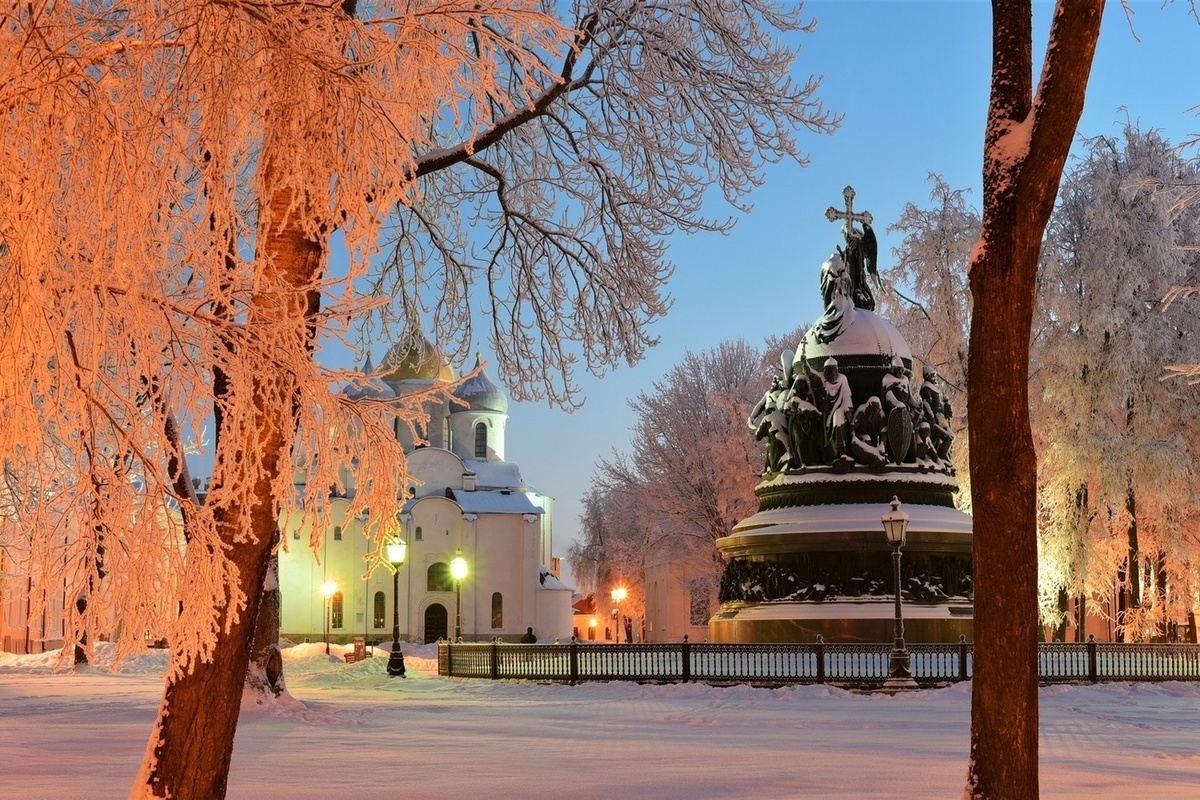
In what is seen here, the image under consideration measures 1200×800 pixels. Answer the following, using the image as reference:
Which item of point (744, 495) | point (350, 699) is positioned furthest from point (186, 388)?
point (744, 495)

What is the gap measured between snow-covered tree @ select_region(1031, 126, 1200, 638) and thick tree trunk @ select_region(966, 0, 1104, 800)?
2528cm

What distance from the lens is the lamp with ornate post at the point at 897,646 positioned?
21500mm

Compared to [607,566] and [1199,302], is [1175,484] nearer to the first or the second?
[1199,302]

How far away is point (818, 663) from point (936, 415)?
908 centimetres

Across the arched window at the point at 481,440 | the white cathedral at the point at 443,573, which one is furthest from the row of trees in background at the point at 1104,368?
the arched window at the point at 481,440

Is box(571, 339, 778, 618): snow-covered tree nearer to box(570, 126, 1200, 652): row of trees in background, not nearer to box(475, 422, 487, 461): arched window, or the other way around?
box(570, 126, 1200, 652): row of trees in background

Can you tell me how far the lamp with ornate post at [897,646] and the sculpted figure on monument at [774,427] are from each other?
5987 mm

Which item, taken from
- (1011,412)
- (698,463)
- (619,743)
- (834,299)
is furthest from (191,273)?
(698,463)

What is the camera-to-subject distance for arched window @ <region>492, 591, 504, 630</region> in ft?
234

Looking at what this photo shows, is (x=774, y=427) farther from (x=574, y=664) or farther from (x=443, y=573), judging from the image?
(x=443, y=573)

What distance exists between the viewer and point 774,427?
2861 cm

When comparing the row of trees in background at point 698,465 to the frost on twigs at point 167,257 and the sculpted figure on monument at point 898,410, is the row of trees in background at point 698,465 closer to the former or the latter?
the sculpted figure on monument at point 898,410

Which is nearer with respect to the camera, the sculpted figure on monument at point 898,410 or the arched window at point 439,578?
the sculpted figure on monument at point 898,410

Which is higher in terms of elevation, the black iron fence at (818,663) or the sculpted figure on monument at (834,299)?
the sculpted figure on monument at (834,299)
